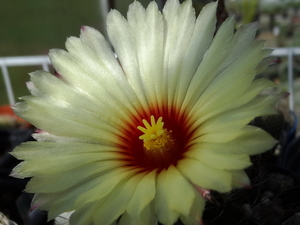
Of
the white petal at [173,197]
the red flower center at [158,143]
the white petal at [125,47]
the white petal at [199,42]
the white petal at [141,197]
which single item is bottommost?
the white petal at [173,197]

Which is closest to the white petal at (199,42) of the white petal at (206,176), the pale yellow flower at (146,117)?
the pale yellow flower at (146,117)

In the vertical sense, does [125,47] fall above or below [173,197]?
above

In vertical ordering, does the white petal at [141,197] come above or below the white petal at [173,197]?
above

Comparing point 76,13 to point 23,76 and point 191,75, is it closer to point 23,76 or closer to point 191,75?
point 23,76

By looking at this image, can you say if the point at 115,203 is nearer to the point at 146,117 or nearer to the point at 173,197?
the point at 173,197

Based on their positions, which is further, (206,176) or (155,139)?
(155,139)

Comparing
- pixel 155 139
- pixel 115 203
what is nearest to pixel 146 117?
pixel 155 139

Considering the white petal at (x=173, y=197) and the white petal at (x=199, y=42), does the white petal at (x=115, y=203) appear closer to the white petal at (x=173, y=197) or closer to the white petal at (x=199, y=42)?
the white petal at (x=173, y=197)

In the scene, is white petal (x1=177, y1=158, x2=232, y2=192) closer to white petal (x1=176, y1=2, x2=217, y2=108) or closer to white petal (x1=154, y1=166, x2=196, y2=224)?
white petal (x1=154, y1=166, x2=196, y2=224)
